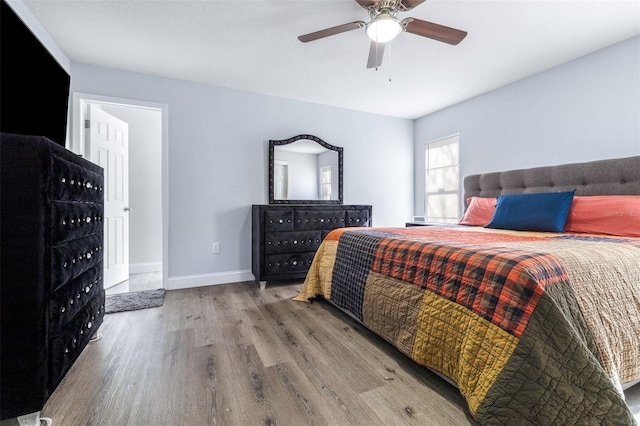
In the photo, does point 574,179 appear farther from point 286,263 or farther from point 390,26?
point 286,263

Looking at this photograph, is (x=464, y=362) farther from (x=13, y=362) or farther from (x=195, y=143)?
(x=195, y=143)

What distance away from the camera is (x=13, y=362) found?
41.4 inches

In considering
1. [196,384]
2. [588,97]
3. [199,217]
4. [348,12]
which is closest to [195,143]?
[199,217]

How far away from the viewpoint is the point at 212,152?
11.0 ft

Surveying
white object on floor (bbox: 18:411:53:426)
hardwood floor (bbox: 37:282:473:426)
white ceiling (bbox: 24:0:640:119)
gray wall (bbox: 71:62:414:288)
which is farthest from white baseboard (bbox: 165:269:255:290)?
white ceiling (bbox: 24:0:640:119)

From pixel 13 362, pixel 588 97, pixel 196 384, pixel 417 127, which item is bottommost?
pixel 196 384

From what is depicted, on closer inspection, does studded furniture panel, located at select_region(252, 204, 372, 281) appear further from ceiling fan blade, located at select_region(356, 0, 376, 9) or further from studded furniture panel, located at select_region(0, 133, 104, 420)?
ceiling fan blade, located at select_region(356, 0, 376, 9)

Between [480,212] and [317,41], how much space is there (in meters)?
2.39

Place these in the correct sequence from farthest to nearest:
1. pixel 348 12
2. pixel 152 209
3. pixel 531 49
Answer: pixel 152 209 → pixel 531 49 → pixel 348 12

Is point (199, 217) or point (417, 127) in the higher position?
point (417, 127)

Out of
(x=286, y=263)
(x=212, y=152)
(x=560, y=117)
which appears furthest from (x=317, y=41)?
(x=560, y=117)

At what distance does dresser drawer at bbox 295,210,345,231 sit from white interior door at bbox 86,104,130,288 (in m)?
2.14

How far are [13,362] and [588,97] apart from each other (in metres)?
4.31

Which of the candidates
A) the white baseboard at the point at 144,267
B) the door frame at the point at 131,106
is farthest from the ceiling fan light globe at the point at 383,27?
the white baseboard at the point at 144,267
